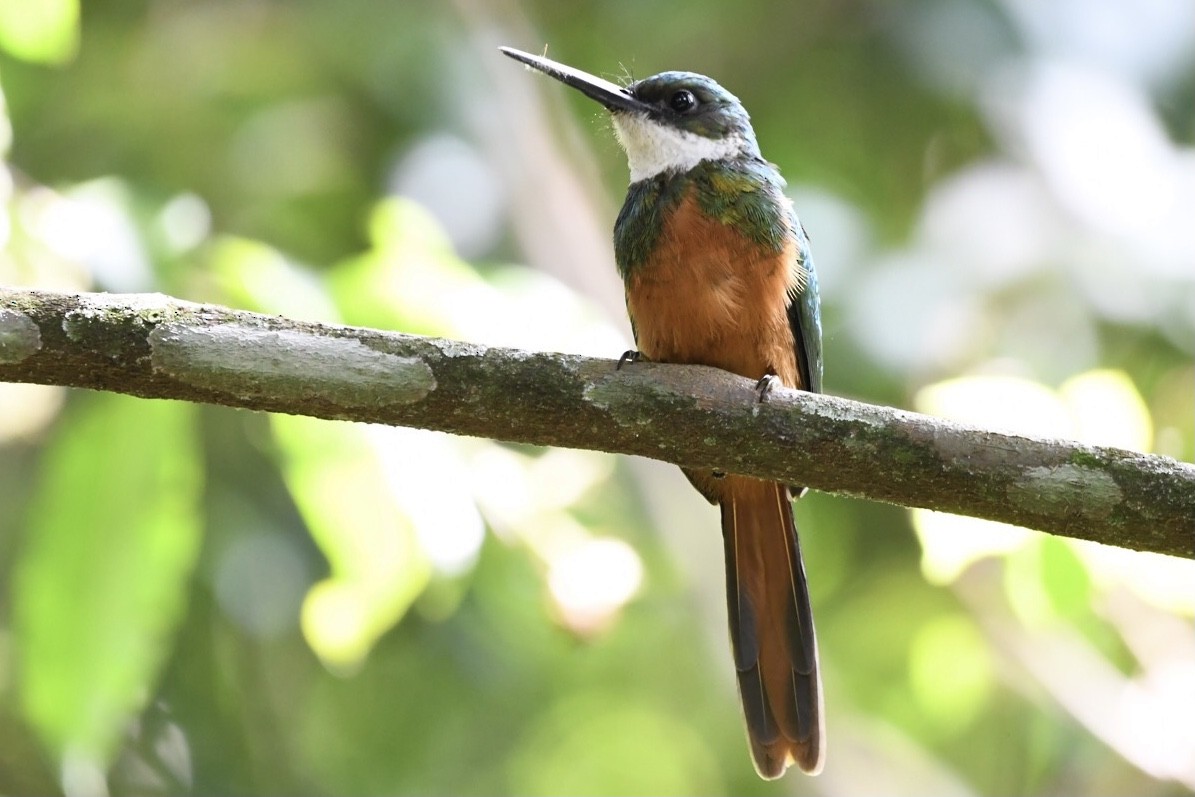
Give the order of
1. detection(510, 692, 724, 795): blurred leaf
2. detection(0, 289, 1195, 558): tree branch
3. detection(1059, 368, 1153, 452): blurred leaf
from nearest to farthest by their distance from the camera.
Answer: detection(0, 289, 1195, 558): tree branch → detection(1059, 368, 1153, 452): blurred leaf → detection(510, 692, 724, 795): blurred leaf

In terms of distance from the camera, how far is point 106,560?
7.23 feet

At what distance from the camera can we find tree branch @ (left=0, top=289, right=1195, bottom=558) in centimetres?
172

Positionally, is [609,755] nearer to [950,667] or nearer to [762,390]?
[950,667]

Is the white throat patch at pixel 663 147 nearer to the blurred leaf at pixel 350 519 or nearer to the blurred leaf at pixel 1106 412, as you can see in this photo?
the blurred leaf at pixel 1106 412

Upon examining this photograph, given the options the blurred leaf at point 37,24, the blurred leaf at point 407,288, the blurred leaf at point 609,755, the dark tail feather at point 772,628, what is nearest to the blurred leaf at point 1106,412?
the dark tail feather at point 772,628

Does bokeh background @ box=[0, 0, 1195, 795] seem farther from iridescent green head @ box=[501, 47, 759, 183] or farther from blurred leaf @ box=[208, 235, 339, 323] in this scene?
iridescent green head @ box=[501, 47, 759, 183]

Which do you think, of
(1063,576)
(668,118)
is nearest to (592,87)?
(668,118)

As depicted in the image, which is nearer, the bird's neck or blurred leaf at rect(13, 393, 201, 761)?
blurred leaf at rect(13, 393, 201, 761)

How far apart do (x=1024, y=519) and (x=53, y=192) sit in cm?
188

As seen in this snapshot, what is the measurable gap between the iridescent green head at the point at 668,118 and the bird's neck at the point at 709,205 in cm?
7

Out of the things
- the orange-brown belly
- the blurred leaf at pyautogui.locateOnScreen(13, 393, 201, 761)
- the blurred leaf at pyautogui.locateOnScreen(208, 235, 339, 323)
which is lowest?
the blurred leaf at pyautogui.locateOnScreen(13, 393, 201, 761)

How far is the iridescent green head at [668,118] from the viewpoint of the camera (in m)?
2.87

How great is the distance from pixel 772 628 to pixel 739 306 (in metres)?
0.75

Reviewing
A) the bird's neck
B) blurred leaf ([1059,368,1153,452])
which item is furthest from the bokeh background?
the bird's neck
